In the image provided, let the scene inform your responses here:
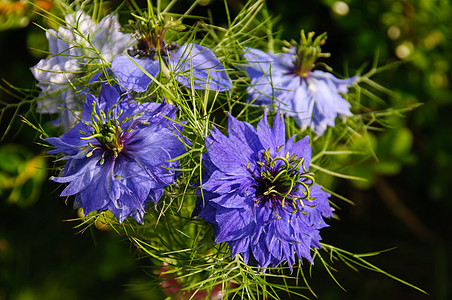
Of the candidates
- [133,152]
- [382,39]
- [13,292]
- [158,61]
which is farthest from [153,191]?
[13,292]

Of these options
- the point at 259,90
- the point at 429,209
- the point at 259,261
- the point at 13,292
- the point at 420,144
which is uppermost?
the point at 259,90

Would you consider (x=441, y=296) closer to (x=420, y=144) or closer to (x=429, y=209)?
(x=429, y=209)

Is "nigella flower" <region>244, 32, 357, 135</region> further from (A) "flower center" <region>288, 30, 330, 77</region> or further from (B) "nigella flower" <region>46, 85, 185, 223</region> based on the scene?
(B) "nigella flower" <region>46, 85, 185, 223</region>

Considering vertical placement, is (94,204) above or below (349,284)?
above

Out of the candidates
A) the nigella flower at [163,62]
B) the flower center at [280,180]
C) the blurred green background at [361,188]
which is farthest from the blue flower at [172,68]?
the blurred green background at [361,188]

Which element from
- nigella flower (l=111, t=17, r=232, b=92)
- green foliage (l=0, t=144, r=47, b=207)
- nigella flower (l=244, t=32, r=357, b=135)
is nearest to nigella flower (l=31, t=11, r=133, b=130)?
nigella flower (l=111, t=17, r=232, b=92)

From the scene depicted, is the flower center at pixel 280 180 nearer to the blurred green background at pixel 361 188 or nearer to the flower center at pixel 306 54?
the flower center at pixel 306 54

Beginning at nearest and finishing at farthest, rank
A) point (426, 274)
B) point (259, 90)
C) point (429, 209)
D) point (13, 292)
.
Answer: point (259, 90) → point (13, 292) → point (426, 274) → point (429, 209)

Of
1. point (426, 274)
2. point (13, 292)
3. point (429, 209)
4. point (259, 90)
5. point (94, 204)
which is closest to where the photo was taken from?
point (94, 204)
